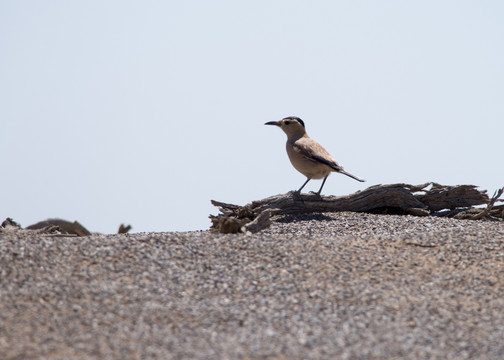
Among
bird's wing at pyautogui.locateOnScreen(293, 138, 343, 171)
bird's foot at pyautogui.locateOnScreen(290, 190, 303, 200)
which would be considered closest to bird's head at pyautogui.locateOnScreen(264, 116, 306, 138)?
bird's wing at pyautogui.locateOnScreen(293, 138, 343, 171)

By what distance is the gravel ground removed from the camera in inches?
231

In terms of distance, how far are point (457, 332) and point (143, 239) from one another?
4.05 m

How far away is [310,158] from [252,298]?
5.66 meters

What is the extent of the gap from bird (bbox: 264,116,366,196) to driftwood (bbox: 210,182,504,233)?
315 millimetres

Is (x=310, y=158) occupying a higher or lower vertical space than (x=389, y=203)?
higher

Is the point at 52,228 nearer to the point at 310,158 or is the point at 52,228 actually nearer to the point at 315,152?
the point at 310,158

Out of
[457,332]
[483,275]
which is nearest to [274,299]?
[457,332]

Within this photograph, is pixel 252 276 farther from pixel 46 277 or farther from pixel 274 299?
pixel 46 277

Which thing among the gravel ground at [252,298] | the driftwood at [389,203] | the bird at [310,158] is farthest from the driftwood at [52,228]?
the bird at [310,158]

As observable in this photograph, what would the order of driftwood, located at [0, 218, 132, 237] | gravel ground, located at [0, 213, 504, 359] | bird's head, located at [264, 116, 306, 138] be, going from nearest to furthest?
gravel ground, located at [0, 213, 504, 359]
driftwood, located at [0, 218, 132, 237]
bird's head, located at [264, 116, 306, 138]

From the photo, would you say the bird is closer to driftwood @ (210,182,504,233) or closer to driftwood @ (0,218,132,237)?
driftwood @ (210,182,504,233)

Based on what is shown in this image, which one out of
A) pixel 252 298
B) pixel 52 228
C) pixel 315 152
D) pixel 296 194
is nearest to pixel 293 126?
pixel 315 152

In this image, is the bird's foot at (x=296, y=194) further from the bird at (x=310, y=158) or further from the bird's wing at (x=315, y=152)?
the bird's wing at (x=315, y=152)

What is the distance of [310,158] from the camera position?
12266mm
